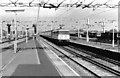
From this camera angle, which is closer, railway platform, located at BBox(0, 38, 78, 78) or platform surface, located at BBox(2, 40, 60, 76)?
railway platform, located at BBox(0, 38, 78, 78)

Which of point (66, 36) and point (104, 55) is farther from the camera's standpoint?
point (66, 36)

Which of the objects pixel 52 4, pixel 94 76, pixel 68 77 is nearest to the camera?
pixel 68 77

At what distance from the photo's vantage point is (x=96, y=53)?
102ft

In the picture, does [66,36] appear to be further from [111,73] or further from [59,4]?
[111,73]

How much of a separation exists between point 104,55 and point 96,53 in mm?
3735

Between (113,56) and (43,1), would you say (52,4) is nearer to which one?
(43,1)

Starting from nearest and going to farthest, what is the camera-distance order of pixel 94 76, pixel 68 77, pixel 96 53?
1. pixel 68 77
2. pixel 94 76
3. pixel 96 53

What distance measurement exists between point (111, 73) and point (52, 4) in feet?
28.6

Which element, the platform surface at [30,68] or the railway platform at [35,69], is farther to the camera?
the platform surface at [30,68]

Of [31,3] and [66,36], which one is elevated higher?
[31,3]

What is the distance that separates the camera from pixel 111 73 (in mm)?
16109

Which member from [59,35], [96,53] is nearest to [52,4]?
[96,53]

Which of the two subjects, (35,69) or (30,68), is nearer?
(35,69)

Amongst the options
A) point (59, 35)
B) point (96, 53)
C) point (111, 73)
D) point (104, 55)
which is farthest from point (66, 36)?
point (111, 73)
